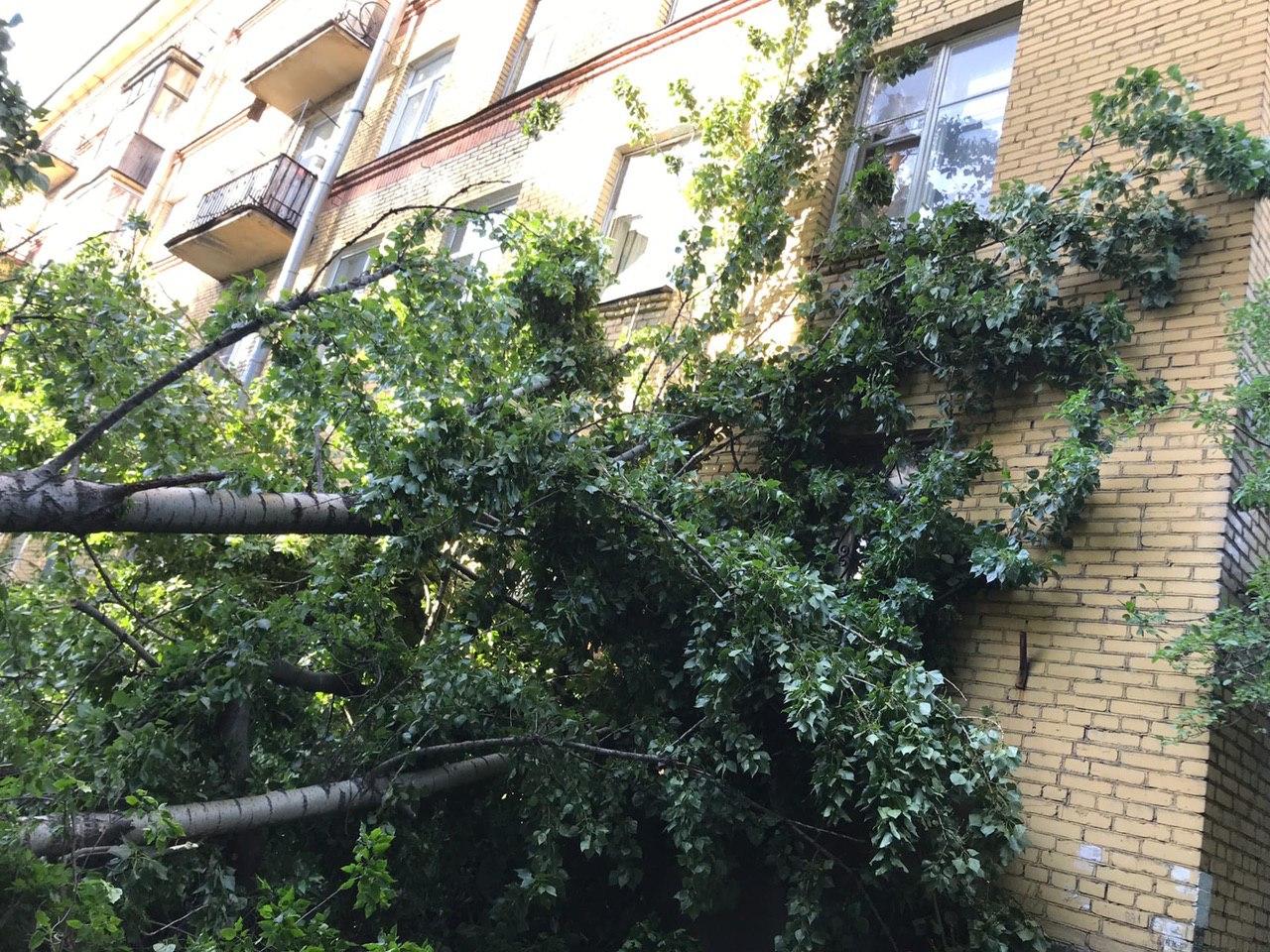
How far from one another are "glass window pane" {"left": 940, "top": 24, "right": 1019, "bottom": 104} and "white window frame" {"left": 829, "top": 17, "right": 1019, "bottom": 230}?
2 cm

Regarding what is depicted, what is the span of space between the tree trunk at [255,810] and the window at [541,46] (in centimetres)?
968

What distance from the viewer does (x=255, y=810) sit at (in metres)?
4.71

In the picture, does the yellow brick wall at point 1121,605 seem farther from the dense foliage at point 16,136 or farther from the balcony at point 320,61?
the balcony at point 320,61

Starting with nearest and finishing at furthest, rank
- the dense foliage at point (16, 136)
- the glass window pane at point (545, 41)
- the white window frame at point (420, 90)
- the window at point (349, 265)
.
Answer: the dense foliage at point (16, 136), the glass window pane at point (545, 41), the window at point (349, 265), the white window frame at point (420, 90)

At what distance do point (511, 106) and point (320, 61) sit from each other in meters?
5.60

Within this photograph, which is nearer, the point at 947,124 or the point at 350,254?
the point at 947,124

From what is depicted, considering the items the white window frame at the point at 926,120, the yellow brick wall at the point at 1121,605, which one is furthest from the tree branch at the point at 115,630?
the white window frame at the point at 926,120

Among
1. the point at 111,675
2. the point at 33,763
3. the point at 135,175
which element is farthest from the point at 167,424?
the point at 135,175

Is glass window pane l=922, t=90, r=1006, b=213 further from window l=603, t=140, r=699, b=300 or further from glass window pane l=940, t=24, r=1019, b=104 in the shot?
window l=603, t=140, r=699, b=300

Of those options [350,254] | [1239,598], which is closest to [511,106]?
[350,254]

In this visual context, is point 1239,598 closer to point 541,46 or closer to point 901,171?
point 901,171

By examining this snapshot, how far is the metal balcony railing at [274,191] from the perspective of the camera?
14.4m

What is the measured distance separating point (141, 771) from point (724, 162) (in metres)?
6.59

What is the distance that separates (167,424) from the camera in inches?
242
